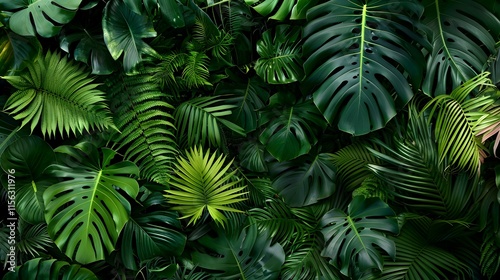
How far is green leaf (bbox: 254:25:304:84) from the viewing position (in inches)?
87.1

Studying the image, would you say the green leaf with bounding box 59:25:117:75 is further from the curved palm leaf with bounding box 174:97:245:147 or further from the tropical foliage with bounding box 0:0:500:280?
the curved palm leaf with bounding box 174:97:245:147

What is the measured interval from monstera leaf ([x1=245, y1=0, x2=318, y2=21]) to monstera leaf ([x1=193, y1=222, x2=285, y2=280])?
971 millimetres

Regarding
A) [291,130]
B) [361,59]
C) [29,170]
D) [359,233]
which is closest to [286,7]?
[361,59]

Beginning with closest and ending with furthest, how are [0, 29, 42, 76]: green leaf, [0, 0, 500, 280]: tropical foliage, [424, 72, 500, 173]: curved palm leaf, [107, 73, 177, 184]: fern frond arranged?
[424, 72, 500, 173]: curved palm leaf
[0, 0, 500, 280]: tropical foliage
[0, 29, 42, 76]: green leaf
[107, 73, 177, 184]: fern frond

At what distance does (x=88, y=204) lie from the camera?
1953 millimetres

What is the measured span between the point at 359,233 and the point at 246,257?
0.51 meters

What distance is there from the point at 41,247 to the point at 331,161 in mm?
1349

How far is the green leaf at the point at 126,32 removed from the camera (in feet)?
6.94

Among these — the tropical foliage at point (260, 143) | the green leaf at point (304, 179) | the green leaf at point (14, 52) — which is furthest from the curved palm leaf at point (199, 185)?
the green leaf at point (14, 52)

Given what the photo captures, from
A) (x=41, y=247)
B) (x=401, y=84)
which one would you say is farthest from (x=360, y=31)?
(x=41, y=247)

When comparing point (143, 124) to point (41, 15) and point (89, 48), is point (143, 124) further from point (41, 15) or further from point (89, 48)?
point (41, 15)

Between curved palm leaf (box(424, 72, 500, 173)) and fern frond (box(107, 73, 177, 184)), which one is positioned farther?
fern frond (box(107, 73, 177, 184))

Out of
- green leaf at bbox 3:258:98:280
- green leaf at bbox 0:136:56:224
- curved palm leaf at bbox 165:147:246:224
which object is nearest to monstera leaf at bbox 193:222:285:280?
curved palm leaf at bbox 165:147:246:224

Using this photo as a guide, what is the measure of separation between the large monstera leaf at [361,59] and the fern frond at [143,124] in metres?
0.69
